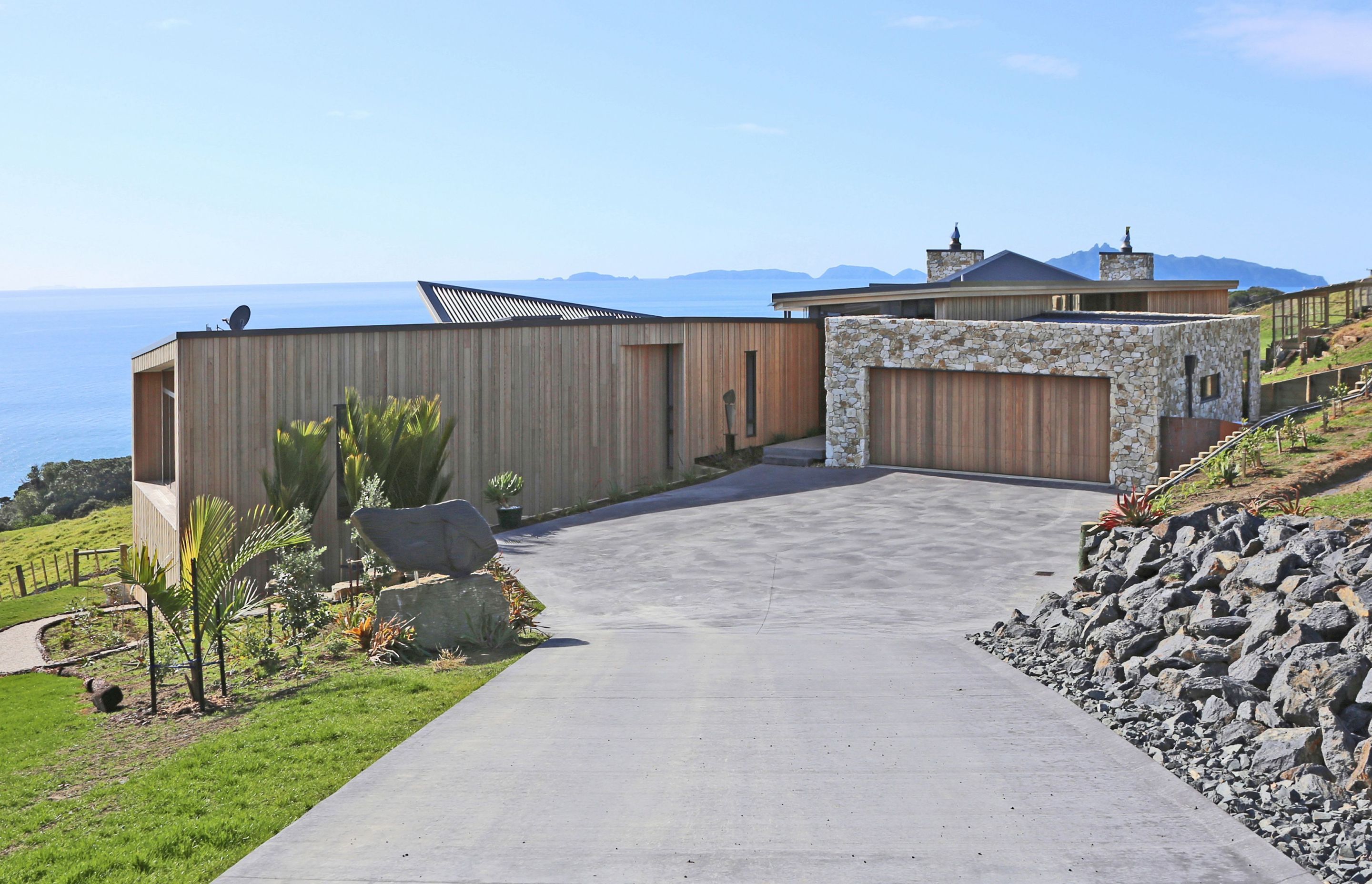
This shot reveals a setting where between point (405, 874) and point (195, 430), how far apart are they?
10938 millimetres

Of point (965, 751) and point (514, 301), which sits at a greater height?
point (514, 301)

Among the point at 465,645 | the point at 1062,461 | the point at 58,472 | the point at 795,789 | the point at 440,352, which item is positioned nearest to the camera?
the point at 795,789

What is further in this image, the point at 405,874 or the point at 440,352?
the point at 440,352

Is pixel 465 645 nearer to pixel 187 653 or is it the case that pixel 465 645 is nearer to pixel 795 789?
pixel 187 653

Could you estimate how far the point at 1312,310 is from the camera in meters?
40.9

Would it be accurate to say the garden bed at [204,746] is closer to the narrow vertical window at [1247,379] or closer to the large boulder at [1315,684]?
the large boulder at [1315,684]

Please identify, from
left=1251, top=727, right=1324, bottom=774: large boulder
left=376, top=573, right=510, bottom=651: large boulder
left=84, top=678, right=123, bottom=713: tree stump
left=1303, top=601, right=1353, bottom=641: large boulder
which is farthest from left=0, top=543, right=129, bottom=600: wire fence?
left=1251, top=727, right=1324, bottom=774: large boulder

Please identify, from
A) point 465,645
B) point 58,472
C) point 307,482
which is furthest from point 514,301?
point 58,472

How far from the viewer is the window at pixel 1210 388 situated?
21.4 meters

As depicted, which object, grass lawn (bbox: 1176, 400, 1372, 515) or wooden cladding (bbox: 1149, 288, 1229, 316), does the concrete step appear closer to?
grass lawn (bbox: 1176, 400, 1372, 515)

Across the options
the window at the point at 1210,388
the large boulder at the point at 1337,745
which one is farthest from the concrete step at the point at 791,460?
the large boulder at the point at 1337,745

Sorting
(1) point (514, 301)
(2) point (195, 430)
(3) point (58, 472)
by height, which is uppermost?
(1) point (514, 301)

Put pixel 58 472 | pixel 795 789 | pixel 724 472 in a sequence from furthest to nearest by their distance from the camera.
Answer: pixel 58 472 → pixel 724 472 → pixel 795 789

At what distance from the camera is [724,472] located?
21.6 meters
